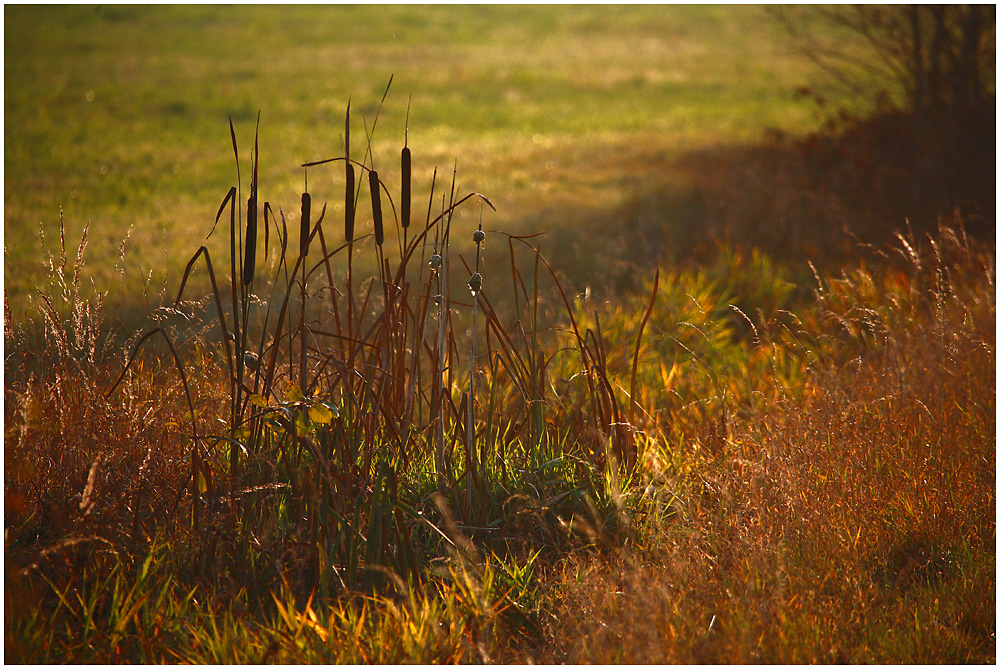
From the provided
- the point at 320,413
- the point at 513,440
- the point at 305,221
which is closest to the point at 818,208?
the point at 513,440

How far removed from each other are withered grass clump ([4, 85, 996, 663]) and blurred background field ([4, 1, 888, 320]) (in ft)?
2.11

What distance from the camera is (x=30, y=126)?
10312 millimetres

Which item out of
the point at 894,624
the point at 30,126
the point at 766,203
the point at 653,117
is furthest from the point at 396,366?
the point at 653,117

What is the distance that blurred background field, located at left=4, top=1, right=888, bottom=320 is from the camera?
6.11 meters

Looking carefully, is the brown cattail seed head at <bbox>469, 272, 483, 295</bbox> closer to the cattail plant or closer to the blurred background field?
the cattail plant

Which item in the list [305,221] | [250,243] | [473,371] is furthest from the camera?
[473,371]

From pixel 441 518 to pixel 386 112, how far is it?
1186cm

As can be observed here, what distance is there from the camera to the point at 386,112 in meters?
13.1

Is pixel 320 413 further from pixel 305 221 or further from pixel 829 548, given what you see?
pixel 829 548

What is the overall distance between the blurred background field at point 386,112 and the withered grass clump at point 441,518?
642 mm

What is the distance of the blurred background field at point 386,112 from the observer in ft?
20.1

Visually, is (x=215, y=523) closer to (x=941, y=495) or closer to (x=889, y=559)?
(x=889, y=559)

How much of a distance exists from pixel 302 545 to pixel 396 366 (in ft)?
2.00

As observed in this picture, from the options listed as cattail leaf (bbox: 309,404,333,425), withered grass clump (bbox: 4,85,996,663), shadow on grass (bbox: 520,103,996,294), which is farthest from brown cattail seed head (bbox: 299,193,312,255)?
shadow on grass (bbox: 520,103,996,294)
